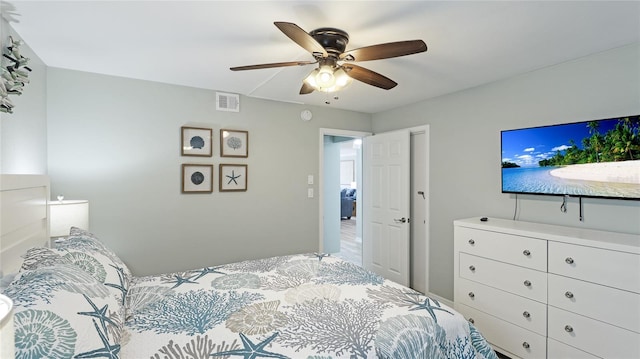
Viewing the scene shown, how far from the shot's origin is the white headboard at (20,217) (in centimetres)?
134

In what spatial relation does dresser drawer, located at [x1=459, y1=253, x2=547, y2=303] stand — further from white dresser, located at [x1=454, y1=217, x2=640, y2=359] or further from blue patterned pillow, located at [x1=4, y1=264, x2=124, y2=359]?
blue patterned pillow, located at [x1=4, y1=264, x2=124, y2=359]

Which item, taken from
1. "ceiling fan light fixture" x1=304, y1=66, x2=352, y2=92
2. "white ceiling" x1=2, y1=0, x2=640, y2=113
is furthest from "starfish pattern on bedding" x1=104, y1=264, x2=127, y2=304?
"ceiling fan light fixture" x1=304, y1=66, x2=352, y2=92

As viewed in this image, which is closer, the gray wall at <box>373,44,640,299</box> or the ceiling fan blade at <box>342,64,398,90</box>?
the ceiling fan blade at <box>342,64,398,90</box>

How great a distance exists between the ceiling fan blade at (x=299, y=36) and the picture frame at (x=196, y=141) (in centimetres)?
189

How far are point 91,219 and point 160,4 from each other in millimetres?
2099

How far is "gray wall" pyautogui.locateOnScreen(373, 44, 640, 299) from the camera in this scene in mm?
2145

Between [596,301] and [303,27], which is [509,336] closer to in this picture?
[596,301]

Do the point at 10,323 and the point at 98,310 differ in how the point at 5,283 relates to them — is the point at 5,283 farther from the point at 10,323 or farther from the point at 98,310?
the point at 10,323

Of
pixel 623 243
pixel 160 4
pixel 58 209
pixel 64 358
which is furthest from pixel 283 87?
pixel 623 243

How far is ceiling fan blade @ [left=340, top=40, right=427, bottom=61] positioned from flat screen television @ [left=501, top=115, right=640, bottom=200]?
4.99ft

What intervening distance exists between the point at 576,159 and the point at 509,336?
145 centimetres

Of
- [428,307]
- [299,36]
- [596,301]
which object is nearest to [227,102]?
[299,36]

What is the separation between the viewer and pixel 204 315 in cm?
155

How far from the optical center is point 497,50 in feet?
7.18
